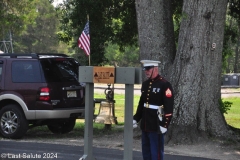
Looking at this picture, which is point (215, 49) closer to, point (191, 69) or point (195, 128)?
point (191, 69)

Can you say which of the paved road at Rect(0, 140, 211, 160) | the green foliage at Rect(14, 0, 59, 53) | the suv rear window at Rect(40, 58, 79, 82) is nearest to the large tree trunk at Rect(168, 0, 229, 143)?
the paved road at Rect(0, 140, 211, 160)

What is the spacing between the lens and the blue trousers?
26.0 feet

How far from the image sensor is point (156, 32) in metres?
12.7

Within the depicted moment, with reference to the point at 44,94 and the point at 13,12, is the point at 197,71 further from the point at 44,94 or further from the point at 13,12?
the point at 13,12

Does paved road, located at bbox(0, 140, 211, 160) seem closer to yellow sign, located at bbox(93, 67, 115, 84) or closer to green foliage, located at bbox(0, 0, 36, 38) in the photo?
yellow sign, located at bbox(93, 67, 115, 84)

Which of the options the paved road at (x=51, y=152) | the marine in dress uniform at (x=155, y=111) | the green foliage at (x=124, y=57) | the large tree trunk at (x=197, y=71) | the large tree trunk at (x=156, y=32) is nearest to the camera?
the marine in dress uniform at (x=155, y=111)

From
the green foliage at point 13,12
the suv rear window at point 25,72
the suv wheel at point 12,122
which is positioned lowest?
the suv wheel at point 12,122

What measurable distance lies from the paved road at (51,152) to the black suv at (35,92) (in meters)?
0.96

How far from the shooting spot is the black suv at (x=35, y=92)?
41.2 feet

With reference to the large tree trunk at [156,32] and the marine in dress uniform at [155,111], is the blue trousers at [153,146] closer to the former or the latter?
the marine in dress uniform at [155,111]

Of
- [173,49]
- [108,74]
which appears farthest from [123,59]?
[108,74]

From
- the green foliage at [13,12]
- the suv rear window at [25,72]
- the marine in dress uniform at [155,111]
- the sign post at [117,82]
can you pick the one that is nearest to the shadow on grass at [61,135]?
the suv rear window at [25,72]

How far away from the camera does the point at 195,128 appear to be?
471 inches

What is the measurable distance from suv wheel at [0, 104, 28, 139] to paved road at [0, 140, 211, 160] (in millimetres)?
791
